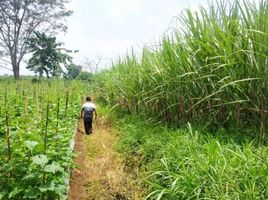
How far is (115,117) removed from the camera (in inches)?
342

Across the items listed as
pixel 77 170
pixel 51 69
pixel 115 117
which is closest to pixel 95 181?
pixel 77 170

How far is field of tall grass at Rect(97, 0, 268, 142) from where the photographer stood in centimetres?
402

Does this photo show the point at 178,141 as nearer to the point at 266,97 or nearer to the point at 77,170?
the point at 266,97

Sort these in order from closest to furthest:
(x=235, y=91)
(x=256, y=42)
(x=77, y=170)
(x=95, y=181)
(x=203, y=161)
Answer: (x=203, y=161)
(x=256, y=42)
(x=235, y=91)
(x=95, y=181)
(x=77, y=170)

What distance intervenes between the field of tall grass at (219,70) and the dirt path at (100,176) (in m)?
1.19

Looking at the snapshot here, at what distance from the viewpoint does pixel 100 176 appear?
478cm

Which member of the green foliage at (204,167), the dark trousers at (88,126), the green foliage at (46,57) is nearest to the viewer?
the green foliage at (204,167)

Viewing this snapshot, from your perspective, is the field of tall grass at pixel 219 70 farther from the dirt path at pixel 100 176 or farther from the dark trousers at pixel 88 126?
the dark trousers at pixel 88 126

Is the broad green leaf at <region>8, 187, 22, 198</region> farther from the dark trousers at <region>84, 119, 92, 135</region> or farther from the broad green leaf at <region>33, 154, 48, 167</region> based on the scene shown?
the dark trousers at <region>84, 119, 92, 135</region>

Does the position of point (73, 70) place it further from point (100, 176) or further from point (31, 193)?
point (31, 193)

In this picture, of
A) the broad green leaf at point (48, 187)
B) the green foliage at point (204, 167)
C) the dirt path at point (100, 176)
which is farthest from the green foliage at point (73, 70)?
the broad green leaf at point (48, 187)

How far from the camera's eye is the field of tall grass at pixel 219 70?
13.2ft

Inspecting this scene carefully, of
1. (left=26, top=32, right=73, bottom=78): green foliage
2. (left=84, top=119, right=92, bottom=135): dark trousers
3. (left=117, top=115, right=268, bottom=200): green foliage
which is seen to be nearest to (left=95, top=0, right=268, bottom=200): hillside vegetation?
(left=117, top=115, right=268, bottom=200): green foliage

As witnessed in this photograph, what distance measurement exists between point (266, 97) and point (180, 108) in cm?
159
